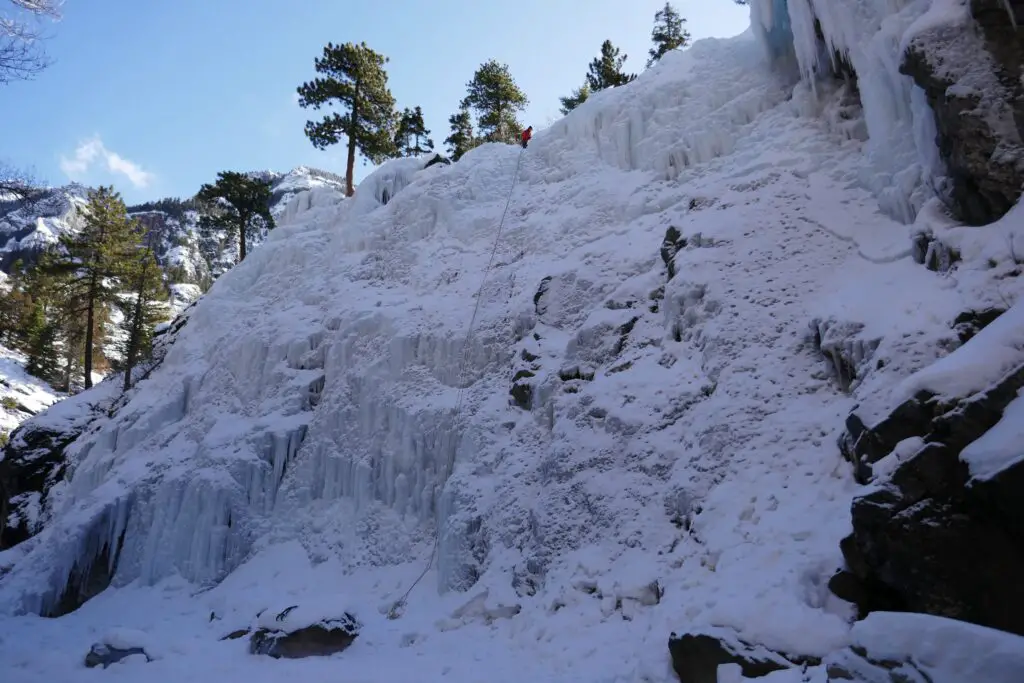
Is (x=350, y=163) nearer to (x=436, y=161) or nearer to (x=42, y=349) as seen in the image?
(x=436, y=161)

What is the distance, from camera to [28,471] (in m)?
19.5

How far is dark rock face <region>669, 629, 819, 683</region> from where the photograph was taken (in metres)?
5.58

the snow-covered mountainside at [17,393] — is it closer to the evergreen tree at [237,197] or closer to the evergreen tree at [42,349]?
the evergreen tree at [42,349]

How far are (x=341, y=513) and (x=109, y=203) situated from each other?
67.5ft

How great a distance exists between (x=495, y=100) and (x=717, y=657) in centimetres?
2720

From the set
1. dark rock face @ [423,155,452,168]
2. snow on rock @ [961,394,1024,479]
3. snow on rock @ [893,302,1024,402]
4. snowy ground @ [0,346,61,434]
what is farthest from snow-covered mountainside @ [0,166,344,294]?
snow on rock @ [961,394,1024,479]

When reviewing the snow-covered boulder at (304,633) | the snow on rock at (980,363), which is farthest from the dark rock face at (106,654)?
the snow on rock at (980,363)

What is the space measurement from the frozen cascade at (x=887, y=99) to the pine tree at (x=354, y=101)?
17033mm

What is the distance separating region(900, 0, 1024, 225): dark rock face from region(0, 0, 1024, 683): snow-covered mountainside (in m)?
0.42

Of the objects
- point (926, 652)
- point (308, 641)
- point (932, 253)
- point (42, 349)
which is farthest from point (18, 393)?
point (926, 652)

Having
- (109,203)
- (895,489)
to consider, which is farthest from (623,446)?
(109,203)

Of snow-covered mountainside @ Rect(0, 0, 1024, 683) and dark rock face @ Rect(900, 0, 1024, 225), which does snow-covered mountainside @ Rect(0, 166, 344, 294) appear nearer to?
snow-covered mountainside @ Rect(0, 0, 1024, 683)

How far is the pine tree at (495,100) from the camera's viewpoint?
93.9 feet

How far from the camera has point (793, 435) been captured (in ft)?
27.3
